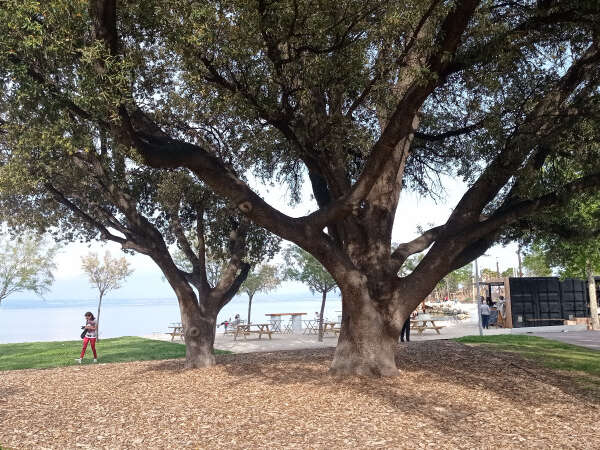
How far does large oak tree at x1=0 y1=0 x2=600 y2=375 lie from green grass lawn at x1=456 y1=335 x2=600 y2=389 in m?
3.07

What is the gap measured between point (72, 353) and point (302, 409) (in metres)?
11.9

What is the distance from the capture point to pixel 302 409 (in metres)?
6.73

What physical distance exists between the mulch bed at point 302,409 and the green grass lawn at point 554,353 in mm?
582

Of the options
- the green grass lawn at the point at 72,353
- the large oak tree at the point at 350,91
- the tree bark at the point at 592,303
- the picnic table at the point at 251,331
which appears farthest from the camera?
the tree bark at the point at 592,303

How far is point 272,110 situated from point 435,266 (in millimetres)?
3936

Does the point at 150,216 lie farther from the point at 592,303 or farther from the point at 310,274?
the point at 592,303

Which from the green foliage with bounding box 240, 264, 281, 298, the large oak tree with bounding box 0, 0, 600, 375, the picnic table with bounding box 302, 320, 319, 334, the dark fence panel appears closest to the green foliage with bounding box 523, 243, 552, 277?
the dark fence panel

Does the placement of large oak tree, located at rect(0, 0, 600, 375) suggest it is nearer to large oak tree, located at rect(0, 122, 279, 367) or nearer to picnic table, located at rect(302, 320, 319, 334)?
large oak tree, located at rect(0, 122, 279, 367)

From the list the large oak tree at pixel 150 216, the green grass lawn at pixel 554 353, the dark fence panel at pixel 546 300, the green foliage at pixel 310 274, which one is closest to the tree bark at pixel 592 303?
the dark fence panel at pixel 546 300

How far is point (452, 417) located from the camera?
241 inches

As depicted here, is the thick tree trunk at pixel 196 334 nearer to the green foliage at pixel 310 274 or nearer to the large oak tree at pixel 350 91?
the large oak tree at pixel 350 91

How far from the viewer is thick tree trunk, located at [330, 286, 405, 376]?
8602 mm

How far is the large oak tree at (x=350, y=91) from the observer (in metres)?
6.51

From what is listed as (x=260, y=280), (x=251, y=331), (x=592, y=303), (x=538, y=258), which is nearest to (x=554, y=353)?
(x=592, y=303)
